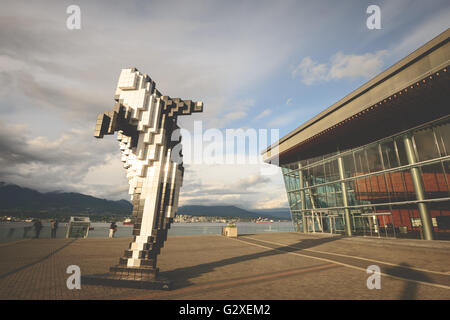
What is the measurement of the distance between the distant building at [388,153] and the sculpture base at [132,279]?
20.4 meters

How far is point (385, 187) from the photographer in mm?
20047

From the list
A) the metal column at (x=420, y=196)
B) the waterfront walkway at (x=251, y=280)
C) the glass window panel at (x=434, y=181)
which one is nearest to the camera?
the waterfront walkway at (x=251, y=280)

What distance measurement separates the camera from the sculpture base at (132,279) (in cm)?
560

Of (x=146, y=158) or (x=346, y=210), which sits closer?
(x=146, y=158)

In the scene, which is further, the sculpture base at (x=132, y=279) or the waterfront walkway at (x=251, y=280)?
the sculpture base at (x=132, y=279)

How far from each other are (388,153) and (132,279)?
23.9 m

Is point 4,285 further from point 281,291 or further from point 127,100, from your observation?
point 281,291

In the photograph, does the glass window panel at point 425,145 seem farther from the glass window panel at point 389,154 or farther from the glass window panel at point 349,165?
the glass window panel at point 349,165

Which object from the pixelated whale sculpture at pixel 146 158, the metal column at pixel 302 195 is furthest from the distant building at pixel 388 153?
the pixelated whale sculpture at pixel 146 158

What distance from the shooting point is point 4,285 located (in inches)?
220

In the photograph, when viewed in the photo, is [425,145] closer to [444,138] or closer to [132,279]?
[444,138]

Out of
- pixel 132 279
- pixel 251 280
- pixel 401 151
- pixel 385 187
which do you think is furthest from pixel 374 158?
pixel 132 279

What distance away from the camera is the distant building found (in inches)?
618
